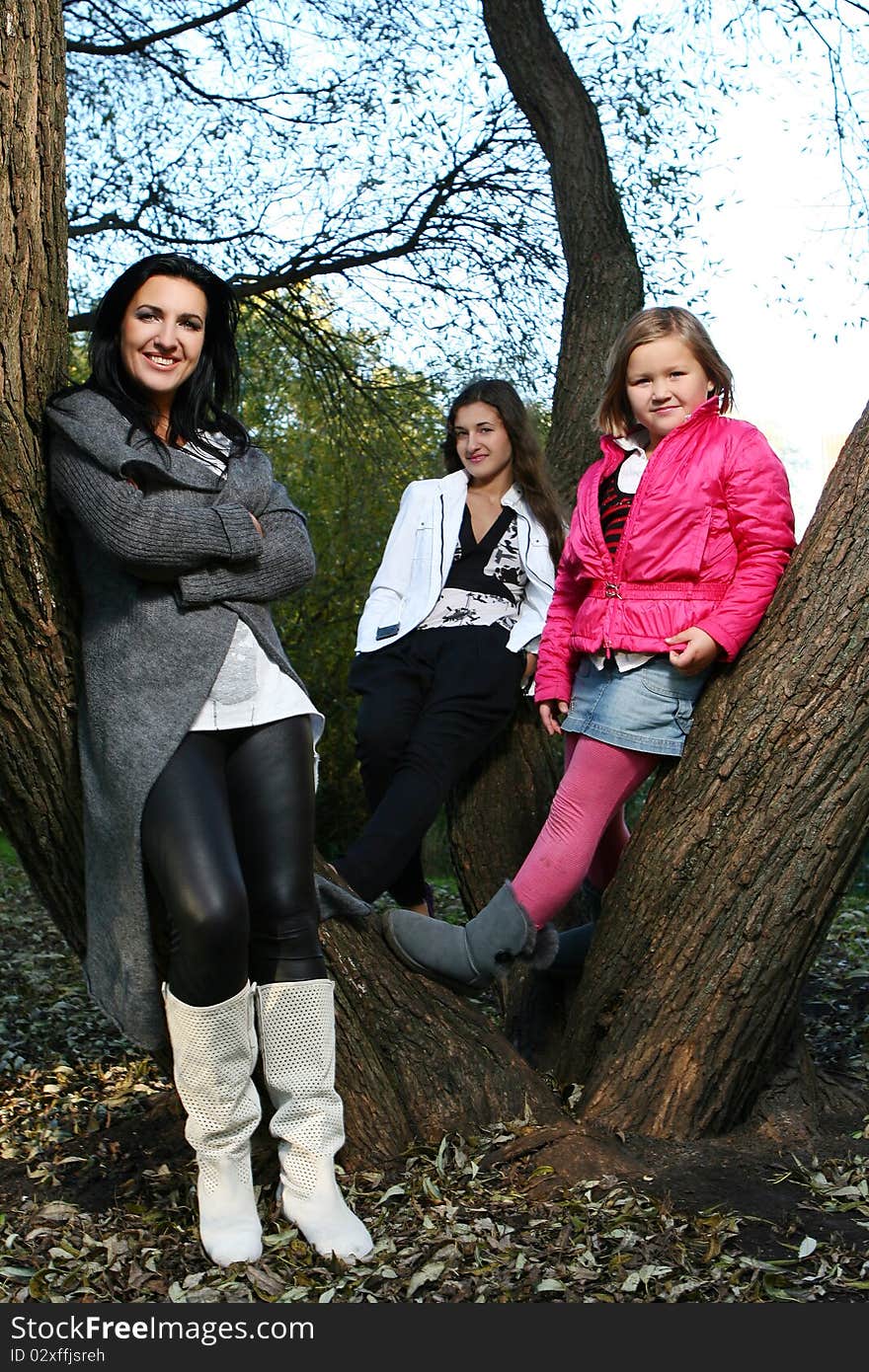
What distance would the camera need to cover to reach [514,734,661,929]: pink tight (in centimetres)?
304

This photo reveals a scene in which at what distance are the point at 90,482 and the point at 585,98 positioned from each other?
11.1 feet

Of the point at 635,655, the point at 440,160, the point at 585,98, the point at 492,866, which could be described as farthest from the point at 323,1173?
the point at 440,160

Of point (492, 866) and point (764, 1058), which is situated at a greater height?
point (492, 866)

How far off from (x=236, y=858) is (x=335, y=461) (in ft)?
22.2

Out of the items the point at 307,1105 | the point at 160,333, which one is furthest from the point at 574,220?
the point at 307,1105

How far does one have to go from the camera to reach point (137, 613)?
251 centimetres

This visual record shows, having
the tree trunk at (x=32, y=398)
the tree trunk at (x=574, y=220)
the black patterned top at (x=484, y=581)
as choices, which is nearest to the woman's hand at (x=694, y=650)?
the black patterned top at (x=484, y=581)

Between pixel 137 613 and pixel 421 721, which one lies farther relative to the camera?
pixel 421 721

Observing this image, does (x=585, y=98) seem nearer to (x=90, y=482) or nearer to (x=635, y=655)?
(x=635, y=655)

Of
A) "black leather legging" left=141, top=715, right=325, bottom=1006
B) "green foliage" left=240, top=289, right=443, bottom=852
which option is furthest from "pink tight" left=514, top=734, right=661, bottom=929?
"green foliage" left=240, top=289, right=443, bottom=852

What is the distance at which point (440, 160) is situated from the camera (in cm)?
696

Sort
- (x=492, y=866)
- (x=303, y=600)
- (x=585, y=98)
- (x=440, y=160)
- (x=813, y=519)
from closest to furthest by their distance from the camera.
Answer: (x=813, y=519)
(x=492, y=866)
(x=585, y=98)
(x=440, y=160)
(x=303, y=600)

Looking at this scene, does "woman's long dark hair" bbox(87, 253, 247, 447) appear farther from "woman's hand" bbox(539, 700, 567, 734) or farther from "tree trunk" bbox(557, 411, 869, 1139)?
"tree trunk" bbox(557, 411, 869, 1139)

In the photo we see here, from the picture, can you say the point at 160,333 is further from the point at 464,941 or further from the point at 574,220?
the point at 574,220
